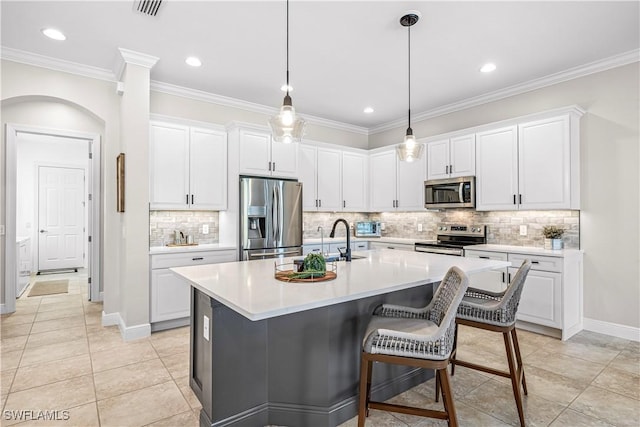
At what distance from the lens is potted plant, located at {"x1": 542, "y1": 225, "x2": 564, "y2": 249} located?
3.84 meters

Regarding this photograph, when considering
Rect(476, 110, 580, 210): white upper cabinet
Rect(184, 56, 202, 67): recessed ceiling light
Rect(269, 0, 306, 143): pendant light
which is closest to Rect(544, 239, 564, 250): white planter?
Rect(476, 110, 580, 210): white upper cabinet

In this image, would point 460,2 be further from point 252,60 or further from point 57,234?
point 57,234

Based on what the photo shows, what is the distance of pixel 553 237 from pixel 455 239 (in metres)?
1.26

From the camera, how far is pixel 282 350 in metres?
2.04

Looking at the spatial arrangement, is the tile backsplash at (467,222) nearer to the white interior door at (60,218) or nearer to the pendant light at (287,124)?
the pendant light at (287,124)

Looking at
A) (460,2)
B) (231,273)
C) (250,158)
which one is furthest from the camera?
(250,158)

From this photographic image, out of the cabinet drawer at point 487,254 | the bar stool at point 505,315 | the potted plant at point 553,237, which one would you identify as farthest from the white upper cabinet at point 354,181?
the bar stool at point 505,315

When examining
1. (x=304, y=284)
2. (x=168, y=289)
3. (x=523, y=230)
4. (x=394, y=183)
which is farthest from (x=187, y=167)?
(x=523, y=230)

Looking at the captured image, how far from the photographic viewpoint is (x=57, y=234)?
7.42 m

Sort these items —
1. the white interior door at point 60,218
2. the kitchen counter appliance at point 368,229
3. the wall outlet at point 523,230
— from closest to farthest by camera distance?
Result: the wall outlet at point 523,230
the kitchen counter appliance at point 368,229
the white interior door at point 60,218

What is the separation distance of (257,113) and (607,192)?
15.0 feet

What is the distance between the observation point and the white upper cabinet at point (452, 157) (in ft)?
15.0

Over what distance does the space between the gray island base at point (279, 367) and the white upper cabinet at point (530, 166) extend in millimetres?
3032

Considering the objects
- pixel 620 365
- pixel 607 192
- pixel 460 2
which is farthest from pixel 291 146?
pixel 620 365
